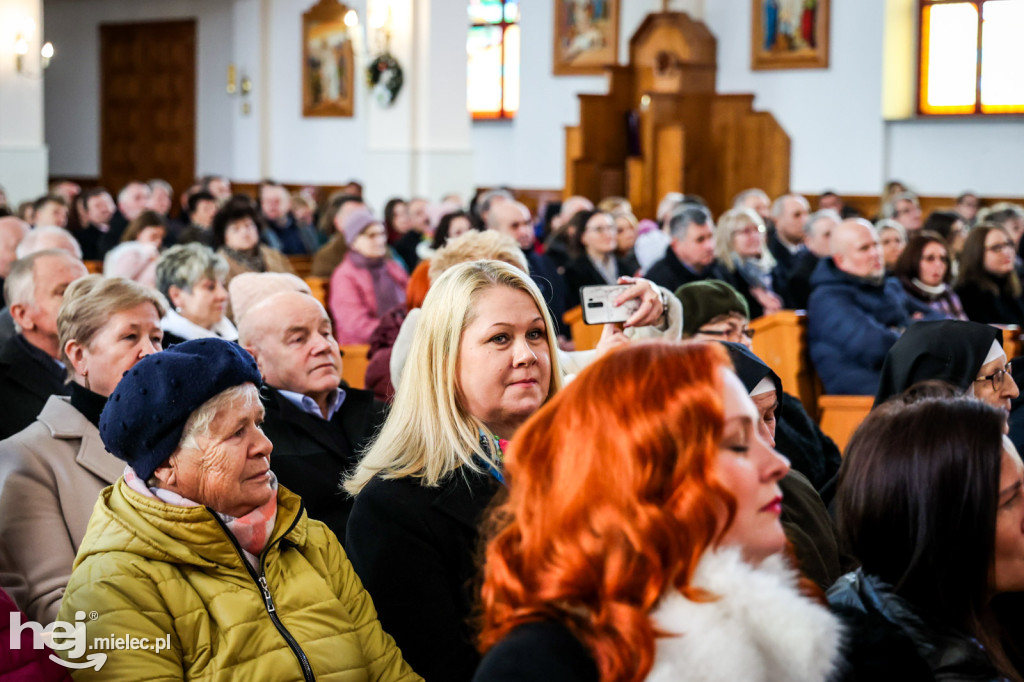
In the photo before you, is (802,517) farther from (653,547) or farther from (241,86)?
(241,86)

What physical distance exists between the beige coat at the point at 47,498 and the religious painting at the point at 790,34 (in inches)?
494

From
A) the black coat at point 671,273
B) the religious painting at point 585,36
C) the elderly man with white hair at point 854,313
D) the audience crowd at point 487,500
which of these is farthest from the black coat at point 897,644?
the religious painting at point 585,36

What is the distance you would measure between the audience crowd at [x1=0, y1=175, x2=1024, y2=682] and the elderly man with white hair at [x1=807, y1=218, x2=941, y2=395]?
5.88ft

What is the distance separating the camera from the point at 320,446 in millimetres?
3266

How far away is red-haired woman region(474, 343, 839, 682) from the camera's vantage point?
55.4 inches

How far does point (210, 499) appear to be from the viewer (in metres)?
2.31

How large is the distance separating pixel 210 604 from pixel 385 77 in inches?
444

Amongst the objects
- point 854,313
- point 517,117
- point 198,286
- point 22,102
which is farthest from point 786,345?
point 517,117

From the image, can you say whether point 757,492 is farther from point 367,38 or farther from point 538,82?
Result: point 538,82

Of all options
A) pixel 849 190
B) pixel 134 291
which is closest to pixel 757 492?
pixel 134 291

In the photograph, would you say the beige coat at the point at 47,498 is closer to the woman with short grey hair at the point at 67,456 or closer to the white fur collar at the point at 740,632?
the woman with short grey hair at the point at 67,456

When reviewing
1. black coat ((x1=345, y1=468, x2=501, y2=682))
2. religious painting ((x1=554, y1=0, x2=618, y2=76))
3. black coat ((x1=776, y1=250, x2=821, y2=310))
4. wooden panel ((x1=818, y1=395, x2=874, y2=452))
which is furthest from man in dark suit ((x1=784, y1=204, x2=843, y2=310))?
religious painting ((x1=554, y1=0, x2=618, y2=76))

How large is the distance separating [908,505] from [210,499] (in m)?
1.24

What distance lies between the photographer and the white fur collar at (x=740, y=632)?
1387 mm
